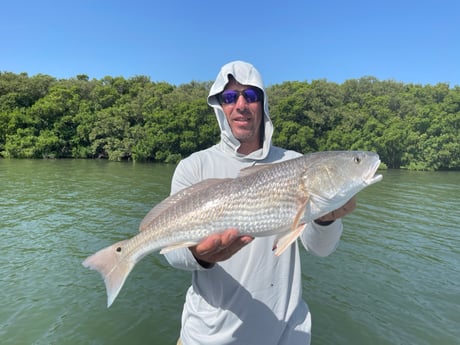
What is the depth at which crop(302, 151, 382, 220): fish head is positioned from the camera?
2.46 metres

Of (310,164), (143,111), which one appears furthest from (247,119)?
(143,111)

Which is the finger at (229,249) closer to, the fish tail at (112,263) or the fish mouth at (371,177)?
the fish tail at (112,263)

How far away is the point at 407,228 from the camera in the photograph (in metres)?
14.7

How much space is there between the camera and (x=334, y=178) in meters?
2.54

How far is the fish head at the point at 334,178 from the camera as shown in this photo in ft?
8.08

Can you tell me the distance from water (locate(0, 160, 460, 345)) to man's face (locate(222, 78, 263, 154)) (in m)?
5.45

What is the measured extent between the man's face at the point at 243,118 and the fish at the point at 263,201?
1.79 ft

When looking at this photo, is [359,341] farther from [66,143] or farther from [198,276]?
[66,143]

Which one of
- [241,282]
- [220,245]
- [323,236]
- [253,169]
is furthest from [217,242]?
[323,236]

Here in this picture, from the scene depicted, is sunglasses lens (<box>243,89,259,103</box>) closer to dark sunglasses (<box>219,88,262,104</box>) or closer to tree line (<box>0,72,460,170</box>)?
dark sunglasses (<box>219,88,262,104</box>)

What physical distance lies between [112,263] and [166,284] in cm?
663

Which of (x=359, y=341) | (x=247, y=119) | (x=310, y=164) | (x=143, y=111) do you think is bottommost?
(x=359, y=341)

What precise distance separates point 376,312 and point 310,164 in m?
6.92

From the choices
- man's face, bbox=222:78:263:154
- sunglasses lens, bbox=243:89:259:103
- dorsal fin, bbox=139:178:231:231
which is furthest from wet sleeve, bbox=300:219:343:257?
sunglasses lens, bbox=243:89:259:103
